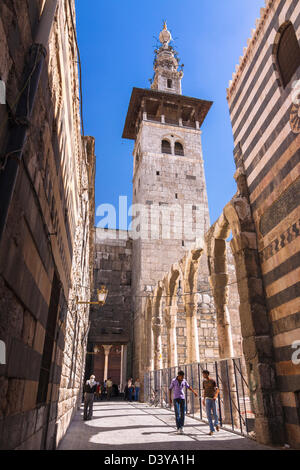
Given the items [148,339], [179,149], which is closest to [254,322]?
[148,339]

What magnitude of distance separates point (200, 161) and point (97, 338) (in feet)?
42.2

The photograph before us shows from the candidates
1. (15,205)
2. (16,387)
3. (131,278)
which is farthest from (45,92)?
(131,278)

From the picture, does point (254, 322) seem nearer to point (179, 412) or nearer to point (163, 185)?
point (179, 412)

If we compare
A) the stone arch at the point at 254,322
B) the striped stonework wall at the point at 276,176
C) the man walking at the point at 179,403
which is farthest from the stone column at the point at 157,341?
the striped stonework wall at the point at 276,176

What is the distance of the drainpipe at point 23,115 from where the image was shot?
1685mm

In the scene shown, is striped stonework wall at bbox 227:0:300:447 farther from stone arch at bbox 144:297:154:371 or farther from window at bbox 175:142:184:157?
window at bbox 175:142:184:157

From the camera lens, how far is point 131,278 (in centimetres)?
1953

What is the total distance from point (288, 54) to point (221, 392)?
10.5 m

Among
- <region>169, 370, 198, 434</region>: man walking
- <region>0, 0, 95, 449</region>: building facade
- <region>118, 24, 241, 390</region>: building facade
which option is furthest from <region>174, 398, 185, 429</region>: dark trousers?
<region>118, 24, 241, 390</region>: building facade

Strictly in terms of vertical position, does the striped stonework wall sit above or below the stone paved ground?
above

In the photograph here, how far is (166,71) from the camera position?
78.4 ft

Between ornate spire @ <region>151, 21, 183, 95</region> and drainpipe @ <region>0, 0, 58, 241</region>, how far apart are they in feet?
74.4

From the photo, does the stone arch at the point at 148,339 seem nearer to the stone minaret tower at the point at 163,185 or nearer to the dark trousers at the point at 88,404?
the stone minaret tower at the point at 163,185

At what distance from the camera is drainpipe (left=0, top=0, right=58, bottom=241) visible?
1685mm
